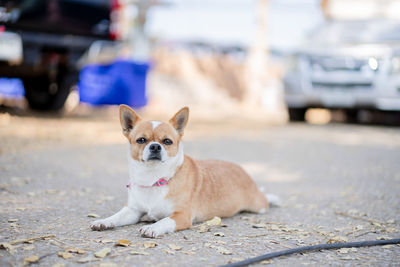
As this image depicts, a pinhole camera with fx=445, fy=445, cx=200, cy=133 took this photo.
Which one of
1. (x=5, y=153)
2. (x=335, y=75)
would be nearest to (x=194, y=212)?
(x=5, y=153)

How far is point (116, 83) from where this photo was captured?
9383mm

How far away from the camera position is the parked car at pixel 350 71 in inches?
329

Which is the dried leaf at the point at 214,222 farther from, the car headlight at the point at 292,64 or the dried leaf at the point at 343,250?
the car headlight at the point at 292,64

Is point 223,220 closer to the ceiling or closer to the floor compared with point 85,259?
closer to the floor

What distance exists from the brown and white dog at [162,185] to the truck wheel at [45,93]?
251 inches

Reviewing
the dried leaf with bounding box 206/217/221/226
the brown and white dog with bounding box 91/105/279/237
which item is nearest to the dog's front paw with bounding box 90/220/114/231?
the brown and white dog with bounding box 91/105/279/237

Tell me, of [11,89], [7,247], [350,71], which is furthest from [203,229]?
[11,89]

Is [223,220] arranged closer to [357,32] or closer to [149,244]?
[149,244]

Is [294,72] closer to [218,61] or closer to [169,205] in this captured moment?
[169,205]

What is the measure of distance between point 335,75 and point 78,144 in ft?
16.7

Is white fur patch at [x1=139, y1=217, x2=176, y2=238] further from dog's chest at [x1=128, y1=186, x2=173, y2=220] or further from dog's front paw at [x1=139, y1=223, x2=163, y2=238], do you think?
dog's chest at [x1=128, y1=186, x2=173, y2=220]

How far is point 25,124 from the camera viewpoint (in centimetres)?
783

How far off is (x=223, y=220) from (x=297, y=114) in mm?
6988

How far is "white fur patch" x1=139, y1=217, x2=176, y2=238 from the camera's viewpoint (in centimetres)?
283
